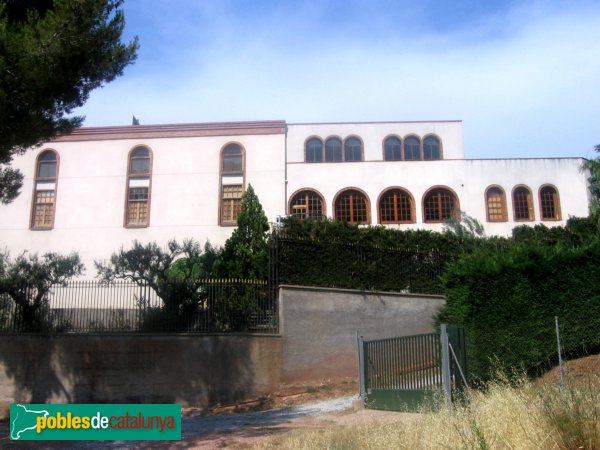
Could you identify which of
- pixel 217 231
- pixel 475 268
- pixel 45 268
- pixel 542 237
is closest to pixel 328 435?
pixel 475 268

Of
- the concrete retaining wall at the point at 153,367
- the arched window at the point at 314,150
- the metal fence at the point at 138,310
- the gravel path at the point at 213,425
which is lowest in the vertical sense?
the gravel path at the point at 213,425

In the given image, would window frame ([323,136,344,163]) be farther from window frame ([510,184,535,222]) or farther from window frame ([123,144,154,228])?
window frame ([123,144,154,228])

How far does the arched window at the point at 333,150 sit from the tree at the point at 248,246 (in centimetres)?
657

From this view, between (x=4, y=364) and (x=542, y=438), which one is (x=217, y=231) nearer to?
(x=4, y=364)

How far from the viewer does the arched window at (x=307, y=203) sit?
103 feet

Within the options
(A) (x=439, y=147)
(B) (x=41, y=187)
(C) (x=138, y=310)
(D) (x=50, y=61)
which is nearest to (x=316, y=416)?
(C) (x=138, y=310)

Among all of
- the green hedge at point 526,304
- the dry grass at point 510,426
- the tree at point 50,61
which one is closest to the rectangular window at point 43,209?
the tree at point 50,61

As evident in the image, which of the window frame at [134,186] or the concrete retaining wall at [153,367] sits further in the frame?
the window frame at [134,186]

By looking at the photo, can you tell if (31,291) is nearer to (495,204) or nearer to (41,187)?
(41,187)

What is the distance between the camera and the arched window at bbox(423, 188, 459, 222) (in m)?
31.4

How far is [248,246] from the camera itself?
25.1 meters

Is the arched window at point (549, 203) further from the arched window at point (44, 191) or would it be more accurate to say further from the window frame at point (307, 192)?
the arched window at point (44, 191)

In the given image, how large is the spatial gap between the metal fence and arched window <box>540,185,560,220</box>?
61.5ft

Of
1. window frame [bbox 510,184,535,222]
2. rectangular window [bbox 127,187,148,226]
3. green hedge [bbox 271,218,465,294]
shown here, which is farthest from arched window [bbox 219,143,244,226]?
window frame [bbox 510,184,535,222]
